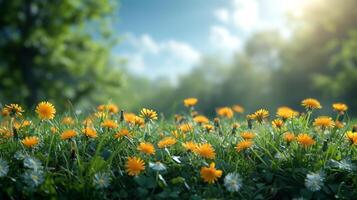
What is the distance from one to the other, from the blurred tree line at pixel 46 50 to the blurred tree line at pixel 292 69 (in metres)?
8.00

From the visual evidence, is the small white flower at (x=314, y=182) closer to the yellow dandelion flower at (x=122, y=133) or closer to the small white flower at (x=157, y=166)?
the small white flower at (x=157, y=166)

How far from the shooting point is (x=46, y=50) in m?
20.4

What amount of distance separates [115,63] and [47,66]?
6.06 m

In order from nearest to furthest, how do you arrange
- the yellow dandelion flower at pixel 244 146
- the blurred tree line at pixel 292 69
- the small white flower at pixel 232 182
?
the small white flower at pixel 232 182
the yellow dandelion flower at pixel 244 146
the blurred tree line at pixel 292 69

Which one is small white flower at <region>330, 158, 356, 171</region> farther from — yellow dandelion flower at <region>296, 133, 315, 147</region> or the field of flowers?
yellow dandelion flower at <region>296, 133, 315, 147</region>

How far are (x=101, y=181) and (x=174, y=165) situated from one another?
0.50m

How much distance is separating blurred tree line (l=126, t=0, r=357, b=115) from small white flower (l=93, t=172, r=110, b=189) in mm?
6223

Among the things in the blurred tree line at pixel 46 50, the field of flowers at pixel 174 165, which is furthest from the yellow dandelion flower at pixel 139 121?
the blurred tree line at pixel 46 50

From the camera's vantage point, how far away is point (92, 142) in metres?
3.19

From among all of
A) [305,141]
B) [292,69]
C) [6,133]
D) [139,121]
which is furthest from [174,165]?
[292,69]

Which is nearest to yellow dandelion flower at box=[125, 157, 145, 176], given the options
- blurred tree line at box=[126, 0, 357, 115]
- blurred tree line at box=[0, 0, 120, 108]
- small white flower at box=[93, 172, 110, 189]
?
small white flower at box=[93, 172, 110, 189]

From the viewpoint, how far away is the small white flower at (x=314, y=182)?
2664mm

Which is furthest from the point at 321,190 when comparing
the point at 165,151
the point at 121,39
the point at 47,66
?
the point at 121,39

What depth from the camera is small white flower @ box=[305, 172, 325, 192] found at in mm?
2664
